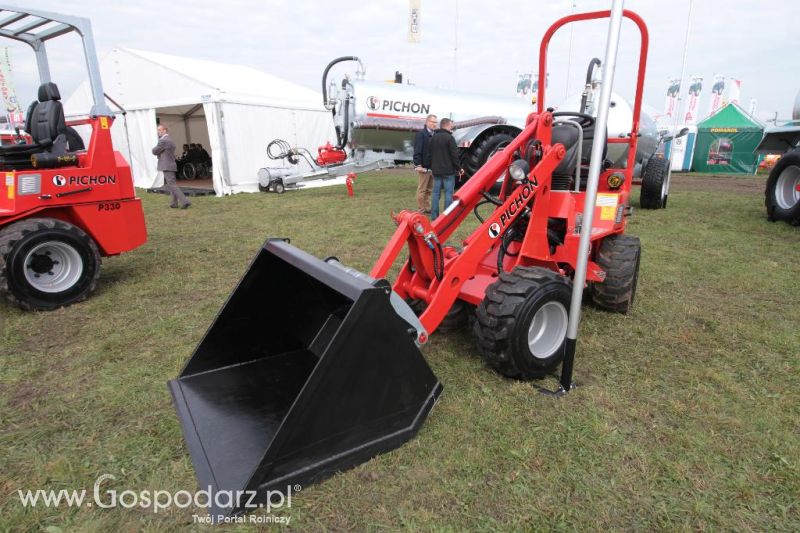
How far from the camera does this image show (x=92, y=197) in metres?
4.66

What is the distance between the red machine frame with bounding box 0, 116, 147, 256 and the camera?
171 inches

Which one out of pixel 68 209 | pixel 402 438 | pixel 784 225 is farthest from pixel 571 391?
pixel 784 225

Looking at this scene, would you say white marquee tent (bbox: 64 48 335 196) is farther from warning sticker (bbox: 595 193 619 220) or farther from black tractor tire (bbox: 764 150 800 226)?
black tractor tire (bbox: 764 150 800 226)

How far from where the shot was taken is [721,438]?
2529mm

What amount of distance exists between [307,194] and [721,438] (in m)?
11.8

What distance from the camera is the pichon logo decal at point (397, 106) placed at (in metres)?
12.0

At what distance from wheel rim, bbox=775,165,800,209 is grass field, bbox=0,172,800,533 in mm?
4105

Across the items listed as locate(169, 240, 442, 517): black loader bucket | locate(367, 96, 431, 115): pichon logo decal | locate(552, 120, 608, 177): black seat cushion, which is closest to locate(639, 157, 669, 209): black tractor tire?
locate(367, 96, 431, 115): pichon logo decal

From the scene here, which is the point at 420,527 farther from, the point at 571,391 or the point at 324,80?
the point at 324,80

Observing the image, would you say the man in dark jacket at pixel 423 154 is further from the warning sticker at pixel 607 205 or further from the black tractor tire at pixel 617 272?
the black tractor tire at pixel 617 272

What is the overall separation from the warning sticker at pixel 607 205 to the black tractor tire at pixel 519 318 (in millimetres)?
1268

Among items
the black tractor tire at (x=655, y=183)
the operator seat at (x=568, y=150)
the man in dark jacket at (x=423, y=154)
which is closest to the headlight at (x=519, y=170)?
the operator seat at (x=568, y=150)

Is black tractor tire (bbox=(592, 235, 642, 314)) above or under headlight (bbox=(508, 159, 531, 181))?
under
